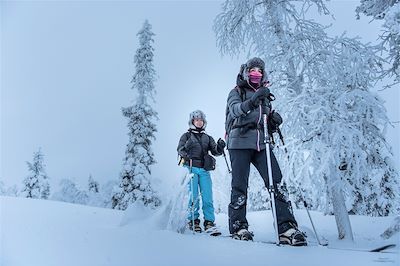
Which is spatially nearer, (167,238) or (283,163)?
(167,238)

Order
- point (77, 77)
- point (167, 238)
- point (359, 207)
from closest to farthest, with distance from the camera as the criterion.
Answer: point (167, 238)
point (359, 207)
point (77, 77)

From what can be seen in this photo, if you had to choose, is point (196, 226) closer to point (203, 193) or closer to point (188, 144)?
A: point (203, 193)

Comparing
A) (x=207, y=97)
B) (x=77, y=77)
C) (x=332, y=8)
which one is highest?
(x=77, y=77)

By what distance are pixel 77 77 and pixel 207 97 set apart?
19708mm

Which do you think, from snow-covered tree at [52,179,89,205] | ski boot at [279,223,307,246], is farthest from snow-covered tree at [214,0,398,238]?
snow-covered tree at [52,179,89,205]

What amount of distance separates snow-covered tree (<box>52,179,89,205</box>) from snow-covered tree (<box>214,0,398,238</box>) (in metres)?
47.3

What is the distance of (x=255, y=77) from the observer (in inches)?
189

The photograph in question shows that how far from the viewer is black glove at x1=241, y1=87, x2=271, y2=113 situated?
4145 mm

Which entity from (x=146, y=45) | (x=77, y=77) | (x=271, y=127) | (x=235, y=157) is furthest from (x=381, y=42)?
(x=77, y=77)

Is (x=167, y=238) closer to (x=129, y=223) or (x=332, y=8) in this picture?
(x=129, y=223)

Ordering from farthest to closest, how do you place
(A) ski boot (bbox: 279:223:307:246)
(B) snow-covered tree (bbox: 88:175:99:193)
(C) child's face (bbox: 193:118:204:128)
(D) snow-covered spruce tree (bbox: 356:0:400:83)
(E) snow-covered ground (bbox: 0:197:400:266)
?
(B) snow-covered tree (bbox: 88:175:99:193) < (C) child's face (bbox: 193:118:204:128) < (D) snow-covered spruce tree (bbox: 356:0:400:83) < (A) ski boot (bbox: 279:223:307:246) < (E) snow-covered ground (bbox: 0:197:400:266)

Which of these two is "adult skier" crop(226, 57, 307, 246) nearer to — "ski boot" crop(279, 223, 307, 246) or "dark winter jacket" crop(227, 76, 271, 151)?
"dark winter jacket" crop(227, 76, 271, 151)

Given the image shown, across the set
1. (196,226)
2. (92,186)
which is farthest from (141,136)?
(92,186)

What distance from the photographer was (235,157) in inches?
184
